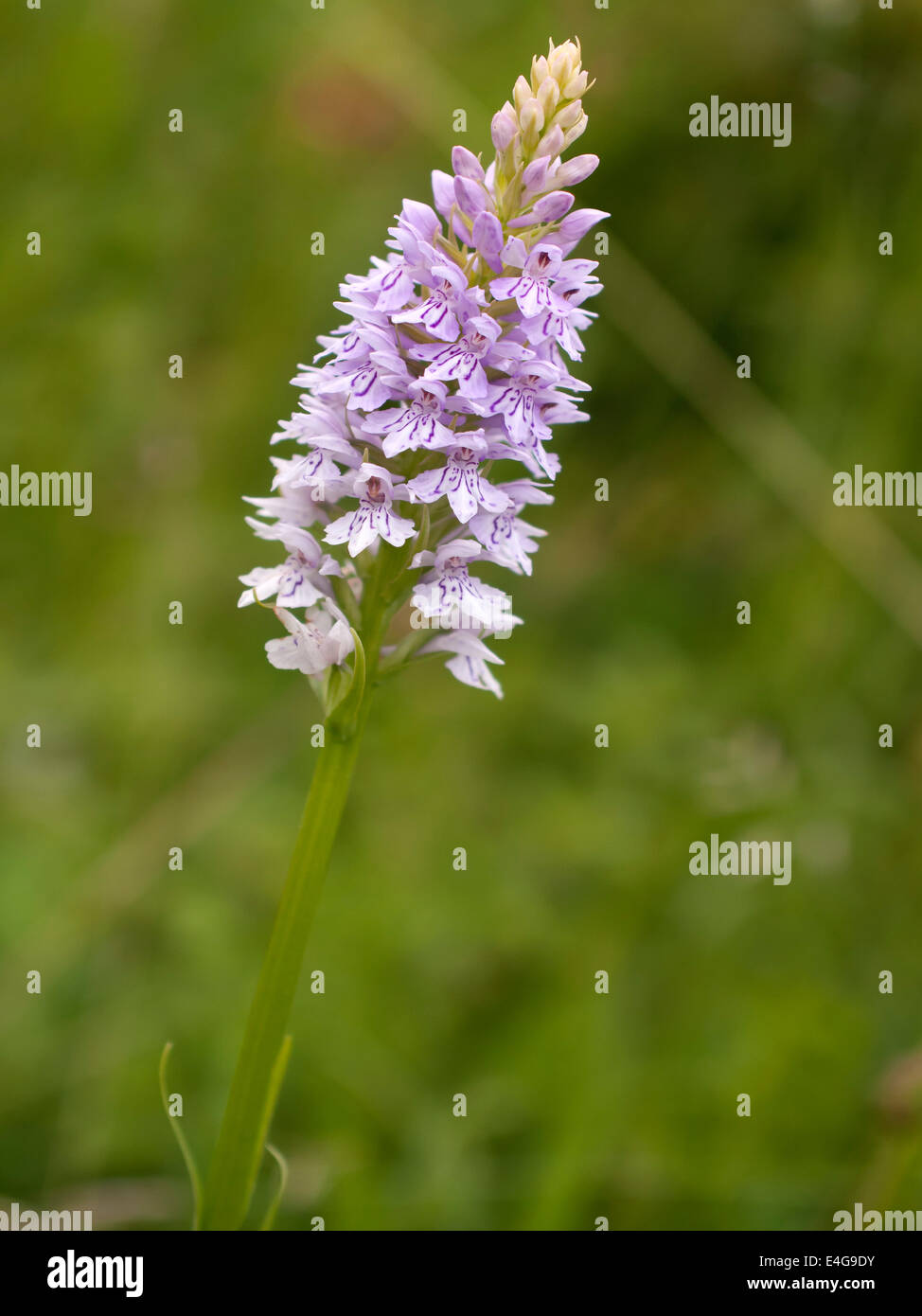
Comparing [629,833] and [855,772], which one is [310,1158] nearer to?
[629,833]

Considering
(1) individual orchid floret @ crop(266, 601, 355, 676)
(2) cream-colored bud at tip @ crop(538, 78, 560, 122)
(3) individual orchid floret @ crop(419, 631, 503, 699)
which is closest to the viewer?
(2) cream-colored bud at tip @ crop(538, 78, 560, 122)

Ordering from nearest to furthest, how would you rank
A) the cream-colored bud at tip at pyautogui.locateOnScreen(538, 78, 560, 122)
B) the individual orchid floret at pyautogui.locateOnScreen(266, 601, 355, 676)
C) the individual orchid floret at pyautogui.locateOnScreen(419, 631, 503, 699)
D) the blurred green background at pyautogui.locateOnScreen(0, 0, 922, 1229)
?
the cream-colored bud at tip at pyautogui.locateOnScreen(538, 78, 560, 122) < the individual orchid floret at pyautogui.locateOnScreen(266, 601, 355, 676) < the individual orchid floret at pyautogui.locateOnScreen(419, 631, 503, 699) < the blurred green background at pyautogui.locateOnScreen(0, 0, 922, 1229)

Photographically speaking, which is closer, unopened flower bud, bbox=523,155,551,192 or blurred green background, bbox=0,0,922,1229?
unopened flower bud, bbox=523,155,551,192

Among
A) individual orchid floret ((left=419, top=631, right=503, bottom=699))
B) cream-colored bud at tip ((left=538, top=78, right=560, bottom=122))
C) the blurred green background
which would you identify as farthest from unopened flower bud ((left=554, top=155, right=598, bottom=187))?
the blurred green background

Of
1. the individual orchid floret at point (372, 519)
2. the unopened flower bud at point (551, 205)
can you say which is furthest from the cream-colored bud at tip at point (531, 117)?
the individual orchid floret at point (372, 519)

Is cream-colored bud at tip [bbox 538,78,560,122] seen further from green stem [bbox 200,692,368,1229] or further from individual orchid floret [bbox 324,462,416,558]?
green stem [bbox 200,692,368,1229]

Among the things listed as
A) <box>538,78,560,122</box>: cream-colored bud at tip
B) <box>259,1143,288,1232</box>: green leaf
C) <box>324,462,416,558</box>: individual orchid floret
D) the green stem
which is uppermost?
<box>538,78,560,122</box>: cream-colored bud at tip

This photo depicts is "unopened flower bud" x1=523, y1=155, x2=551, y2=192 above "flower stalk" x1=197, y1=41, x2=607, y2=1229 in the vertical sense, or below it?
above
